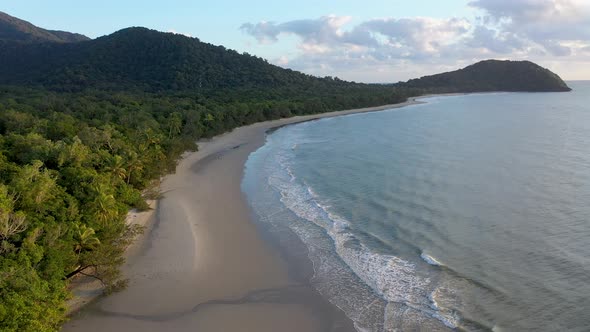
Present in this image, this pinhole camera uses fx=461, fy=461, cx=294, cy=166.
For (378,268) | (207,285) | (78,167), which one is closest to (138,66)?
(78,167)

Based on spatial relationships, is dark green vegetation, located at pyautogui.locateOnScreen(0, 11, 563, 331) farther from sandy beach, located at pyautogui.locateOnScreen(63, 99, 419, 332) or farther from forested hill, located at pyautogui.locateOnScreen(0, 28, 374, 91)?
sandy beach, located at pyautogui.locateOnScreen(63, 99, 419, 332)

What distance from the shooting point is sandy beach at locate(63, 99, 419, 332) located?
1594cm

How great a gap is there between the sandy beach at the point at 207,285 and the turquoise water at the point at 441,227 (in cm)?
137

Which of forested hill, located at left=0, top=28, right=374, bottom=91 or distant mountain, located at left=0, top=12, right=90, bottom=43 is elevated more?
distant mountain, located at left=0, top=12, right=90, bottom=43

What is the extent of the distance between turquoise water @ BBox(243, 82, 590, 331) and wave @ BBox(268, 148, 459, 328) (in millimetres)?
61

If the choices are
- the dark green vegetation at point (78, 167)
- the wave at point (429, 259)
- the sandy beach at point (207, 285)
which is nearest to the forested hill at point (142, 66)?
the dark green vegetation at point (78, 167)

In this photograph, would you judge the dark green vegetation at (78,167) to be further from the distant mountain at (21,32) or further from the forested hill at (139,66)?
the distant mountain at (21,32)

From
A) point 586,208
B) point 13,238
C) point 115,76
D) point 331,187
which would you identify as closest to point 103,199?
point 13,238

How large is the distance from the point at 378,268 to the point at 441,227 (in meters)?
6.44

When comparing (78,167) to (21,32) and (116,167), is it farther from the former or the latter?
(21,32)

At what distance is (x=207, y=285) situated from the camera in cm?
1864

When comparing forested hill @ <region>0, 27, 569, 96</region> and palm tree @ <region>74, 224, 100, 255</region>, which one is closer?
palm tree @ <region>74, 224, 100, 255</region>

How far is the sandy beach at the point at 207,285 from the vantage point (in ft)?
52.3

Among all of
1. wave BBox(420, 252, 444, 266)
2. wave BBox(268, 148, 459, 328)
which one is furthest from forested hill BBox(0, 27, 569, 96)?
wave BBox(420, 252, 444, 266)
